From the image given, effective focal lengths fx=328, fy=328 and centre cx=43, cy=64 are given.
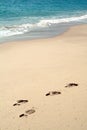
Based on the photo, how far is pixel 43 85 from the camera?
33.4 ft

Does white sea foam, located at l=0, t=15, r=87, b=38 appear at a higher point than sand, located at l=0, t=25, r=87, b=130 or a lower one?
lower

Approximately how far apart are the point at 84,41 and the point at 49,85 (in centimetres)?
862

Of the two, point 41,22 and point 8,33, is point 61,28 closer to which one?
point 41,22

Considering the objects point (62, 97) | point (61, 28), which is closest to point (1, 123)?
point (62, 97)

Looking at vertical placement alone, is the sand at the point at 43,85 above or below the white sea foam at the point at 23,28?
above

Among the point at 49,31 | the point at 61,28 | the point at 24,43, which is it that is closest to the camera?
the point at 24,43

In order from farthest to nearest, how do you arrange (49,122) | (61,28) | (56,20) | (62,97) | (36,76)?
1. (56,20)
2. (61,28)
3. (36,76)
4. (62,97)
5. (49,122)

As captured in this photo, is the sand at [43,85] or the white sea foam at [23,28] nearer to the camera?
the sand at [43,85]

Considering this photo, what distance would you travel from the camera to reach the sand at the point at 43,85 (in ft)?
25.5

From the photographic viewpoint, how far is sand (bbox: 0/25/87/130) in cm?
776

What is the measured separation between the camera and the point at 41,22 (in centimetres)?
2755

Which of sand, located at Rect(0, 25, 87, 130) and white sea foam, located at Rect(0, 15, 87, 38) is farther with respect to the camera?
white sea foam, located at Rect(0, 15, 87, 38)

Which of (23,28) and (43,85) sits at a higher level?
(43,85)

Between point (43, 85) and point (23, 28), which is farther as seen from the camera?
point (23, 28)
